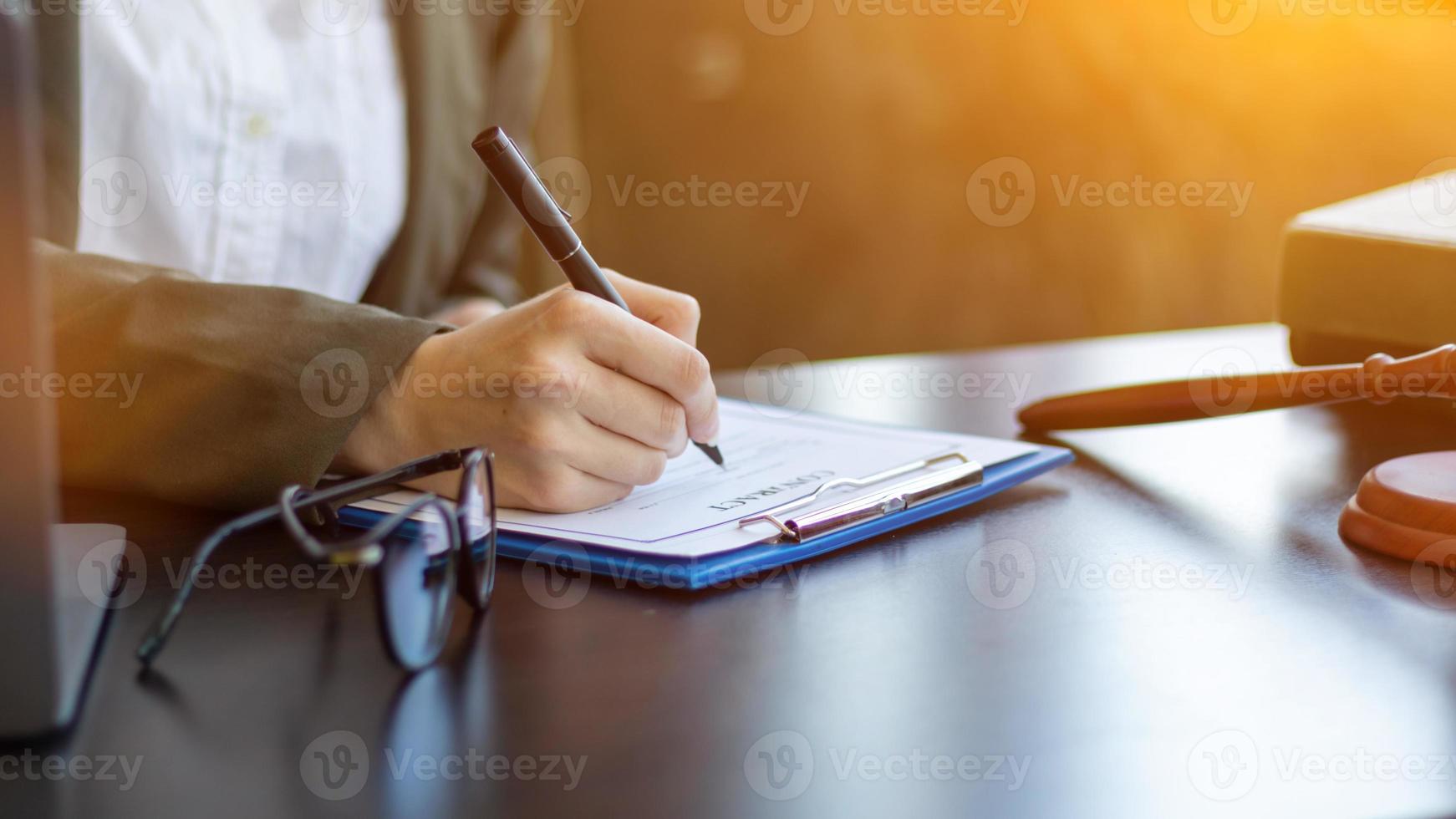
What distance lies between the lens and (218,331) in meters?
0.66

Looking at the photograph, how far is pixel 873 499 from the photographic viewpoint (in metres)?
0.61

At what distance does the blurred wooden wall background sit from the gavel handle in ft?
5.15

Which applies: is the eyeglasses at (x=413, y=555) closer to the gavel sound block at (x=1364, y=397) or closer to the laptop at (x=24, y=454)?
the laptop at (x=24, y=454)

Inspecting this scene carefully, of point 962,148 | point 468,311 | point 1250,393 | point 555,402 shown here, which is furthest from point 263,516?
point 962,148

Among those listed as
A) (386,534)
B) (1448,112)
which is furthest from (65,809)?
(1448,112)

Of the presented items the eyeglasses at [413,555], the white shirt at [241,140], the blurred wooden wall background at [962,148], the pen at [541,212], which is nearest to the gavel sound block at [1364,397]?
the pen at [541,212]

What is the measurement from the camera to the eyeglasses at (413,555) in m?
0.44

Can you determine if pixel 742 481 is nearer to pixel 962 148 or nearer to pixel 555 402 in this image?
pixel 555 402

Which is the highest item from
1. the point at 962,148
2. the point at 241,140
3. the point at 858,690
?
the point at 962,148

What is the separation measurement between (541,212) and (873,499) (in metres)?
0.23

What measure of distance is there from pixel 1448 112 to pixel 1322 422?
164 centimetres

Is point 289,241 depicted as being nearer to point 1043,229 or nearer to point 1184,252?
point 1043,229

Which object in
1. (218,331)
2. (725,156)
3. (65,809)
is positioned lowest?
(65,809)

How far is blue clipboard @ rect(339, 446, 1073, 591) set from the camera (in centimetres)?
55
